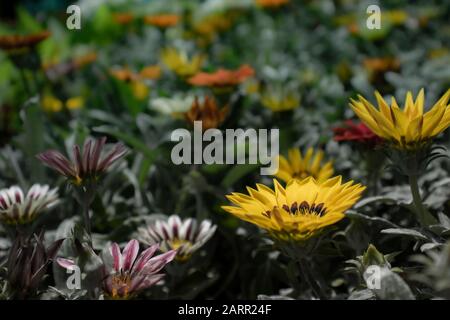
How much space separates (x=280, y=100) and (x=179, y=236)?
0.72 meters

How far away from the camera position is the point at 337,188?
898 millimetres

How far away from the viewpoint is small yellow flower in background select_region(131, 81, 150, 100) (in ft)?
6.71

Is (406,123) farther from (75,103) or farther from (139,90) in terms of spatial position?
(75,103)

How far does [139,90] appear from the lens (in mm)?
2094

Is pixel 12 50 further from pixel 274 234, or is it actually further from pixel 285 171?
pixel 274 234

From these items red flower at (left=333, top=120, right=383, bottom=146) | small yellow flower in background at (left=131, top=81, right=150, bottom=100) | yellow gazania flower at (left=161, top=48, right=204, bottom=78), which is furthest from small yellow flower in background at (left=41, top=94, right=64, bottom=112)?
red flower at (left=333, top=120, right=383, bottom=146)

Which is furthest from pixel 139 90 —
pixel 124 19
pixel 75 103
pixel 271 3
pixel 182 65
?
pixel 124 19

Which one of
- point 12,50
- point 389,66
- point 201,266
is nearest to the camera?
point 201,266

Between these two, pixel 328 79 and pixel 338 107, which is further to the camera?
pixel 328 79

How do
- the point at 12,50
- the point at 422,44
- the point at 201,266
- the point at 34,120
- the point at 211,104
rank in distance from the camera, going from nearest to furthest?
1. the point at 201,266
2. the point at 211,104
3. the point at 34,120
4. the point at 12,50
5. the point at 422,44

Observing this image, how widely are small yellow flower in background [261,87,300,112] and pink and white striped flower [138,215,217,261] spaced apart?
0.60 metres

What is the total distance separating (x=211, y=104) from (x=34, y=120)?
451 mm
